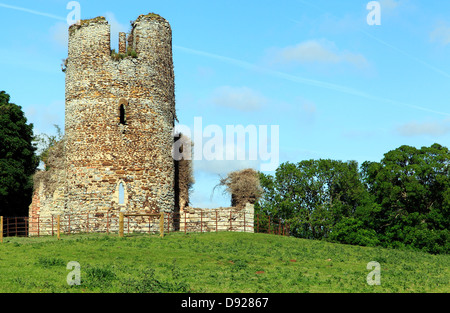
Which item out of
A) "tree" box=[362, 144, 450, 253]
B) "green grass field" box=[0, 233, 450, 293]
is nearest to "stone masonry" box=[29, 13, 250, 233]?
"green grass field" box=[0, 233, 450, 293]

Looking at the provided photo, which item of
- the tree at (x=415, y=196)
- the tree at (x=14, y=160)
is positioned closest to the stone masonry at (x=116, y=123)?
the tree at (x=14, y=160)

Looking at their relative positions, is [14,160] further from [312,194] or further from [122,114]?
[312,194]

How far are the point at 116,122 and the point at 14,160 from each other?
12496 millimetres

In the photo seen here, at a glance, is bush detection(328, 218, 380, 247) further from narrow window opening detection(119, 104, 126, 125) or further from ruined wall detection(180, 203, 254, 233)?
narrow window opening detection(119, 104, 126, 125)

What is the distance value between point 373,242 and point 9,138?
29.7m

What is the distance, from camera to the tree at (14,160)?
129ft

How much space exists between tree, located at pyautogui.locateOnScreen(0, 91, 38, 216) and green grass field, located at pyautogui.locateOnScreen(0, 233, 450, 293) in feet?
49.4

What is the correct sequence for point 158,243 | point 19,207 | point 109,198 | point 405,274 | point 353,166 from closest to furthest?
point 405,274
point 158,243
point 109,198
point 19,207
point 353,166

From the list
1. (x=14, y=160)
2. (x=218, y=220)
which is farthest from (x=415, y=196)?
(x=14, y=160)

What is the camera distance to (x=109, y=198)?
1252 inches

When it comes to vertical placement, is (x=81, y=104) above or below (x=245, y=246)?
above

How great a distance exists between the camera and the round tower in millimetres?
32031
